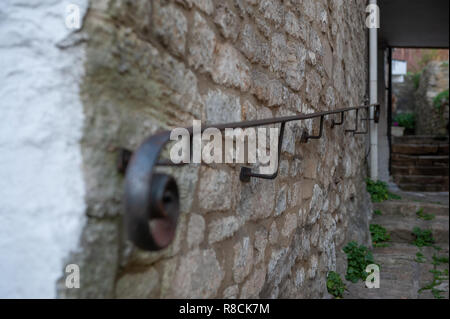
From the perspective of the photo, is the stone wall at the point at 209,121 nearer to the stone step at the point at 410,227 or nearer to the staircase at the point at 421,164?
the stone step at the point at 410,227

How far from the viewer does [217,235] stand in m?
1.18

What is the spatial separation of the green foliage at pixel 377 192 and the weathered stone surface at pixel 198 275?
3555 mm

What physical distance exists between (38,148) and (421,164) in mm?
7052

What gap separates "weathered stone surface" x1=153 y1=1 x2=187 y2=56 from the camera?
906 mm

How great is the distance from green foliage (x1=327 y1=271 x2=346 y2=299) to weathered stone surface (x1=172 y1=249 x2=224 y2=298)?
5.05ft

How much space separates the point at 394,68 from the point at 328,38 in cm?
1595

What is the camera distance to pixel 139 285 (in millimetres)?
860

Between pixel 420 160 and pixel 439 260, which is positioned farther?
pixel 420 160

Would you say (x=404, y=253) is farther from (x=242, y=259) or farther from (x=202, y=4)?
(x=202, y=4)

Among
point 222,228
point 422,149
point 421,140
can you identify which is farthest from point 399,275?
point 421,140

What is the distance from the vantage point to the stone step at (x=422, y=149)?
271 inches

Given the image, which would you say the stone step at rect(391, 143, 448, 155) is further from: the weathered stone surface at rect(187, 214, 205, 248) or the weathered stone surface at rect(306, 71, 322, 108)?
the weathered stone surface at rect(187, 214, 205, 248)

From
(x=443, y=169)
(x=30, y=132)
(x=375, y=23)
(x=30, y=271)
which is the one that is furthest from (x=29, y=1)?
(x=443, y=169)

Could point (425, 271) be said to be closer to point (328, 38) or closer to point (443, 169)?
point (328, 38)
